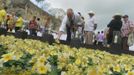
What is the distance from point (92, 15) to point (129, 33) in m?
1.57

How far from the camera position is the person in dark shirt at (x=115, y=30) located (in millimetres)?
16256

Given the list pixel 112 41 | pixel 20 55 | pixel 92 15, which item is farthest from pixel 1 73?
pixel 92 15

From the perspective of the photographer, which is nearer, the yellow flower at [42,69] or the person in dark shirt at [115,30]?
the yellow flower at [42,69]

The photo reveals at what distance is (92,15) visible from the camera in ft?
58.4

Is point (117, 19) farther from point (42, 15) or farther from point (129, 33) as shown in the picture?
point (42, 15)

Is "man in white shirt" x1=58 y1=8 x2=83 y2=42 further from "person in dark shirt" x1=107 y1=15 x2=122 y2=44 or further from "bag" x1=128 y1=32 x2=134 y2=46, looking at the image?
"bag" x1=128 y1=32 x2=134 y2=46

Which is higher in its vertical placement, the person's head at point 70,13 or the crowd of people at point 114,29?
the person's head at point 70,13

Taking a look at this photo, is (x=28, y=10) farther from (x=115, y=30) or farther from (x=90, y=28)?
(x=115, y=30)

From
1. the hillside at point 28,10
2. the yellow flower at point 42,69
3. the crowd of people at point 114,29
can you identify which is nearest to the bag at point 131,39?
the crowd of people at point 114,29

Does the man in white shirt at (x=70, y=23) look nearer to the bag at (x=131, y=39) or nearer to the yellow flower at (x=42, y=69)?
the bag at (x=131, y=39)

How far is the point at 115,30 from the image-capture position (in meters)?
16.5

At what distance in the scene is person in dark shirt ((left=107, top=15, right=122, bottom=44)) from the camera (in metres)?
16.3

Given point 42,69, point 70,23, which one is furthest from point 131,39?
point 42,69

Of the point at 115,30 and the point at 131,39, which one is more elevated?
the point at 115,30
